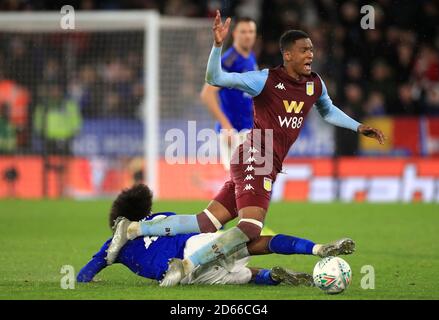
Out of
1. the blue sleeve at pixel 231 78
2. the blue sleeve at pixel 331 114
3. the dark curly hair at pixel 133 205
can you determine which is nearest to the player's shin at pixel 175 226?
the dark curly hair at pixel 133 205

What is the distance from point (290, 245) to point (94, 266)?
64.6 inches

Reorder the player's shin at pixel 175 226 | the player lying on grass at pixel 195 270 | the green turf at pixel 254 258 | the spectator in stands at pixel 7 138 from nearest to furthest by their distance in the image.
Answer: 1. the green turf at pixel 254 258
2. the player lying on grass at pixel 195 270
3. the player's shin at pixel 175 226
4. the spectator in stands at pixel 7 138

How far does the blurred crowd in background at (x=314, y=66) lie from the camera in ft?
59.7

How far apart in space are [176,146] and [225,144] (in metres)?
7.29

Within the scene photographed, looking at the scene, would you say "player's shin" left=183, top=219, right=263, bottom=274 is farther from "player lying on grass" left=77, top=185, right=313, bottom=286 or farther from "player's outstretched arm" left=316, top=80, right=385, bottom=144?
"player's outstretched arm" left=316, top=80, right=385, bottom=144

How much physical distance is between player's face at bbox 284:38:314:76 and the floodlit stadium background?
30.5 ft

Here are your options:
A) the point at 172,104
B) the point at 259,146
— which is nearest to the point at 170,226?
the point at 259,146

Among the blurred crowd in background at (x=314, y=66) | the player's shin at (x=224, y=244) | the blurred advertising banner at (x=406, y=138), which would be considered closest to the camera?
the player's shin at (x=224, y=244)

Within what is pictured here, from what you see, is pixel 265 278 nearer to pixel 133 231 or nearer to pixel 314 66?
pixel 133 231

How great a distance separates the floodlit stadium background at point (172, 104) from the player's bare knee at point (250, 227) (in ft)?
31.5

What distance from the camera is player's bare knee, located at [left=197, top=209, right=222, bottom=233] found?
308 inches

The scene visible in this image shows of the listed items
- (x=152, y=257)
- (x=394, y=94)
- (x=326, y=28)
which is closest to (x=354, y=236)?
(x=152, y=257)

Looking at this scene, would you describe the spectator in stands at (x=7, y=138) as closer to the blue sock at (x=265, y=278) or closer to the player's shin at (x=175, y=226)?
the player's shin at (x=175, y=226)

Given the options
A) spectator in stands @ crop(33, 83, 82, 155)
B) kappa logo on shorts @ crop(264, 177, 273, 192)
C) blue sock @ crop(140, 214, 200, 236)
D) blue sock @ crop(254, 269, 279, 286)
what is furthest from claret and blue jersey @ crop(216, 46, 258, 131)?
spectator in stands @ crop(33, 83, 82, 155)
